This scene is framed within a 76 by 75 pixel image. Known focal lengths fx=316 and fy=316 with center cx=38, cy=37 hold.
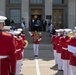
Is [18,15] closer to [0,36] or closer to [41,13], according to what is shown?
[41,13]

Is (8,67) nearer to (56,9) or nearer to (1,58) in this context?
(1,58)

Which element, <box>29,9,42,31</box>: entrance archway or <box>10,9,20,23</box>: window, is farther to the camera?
<box>29,9,42,31</box>: entrance archway

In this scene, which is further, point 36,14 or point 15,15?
point 36,14

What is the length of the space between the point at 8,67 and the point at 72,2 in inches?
1586

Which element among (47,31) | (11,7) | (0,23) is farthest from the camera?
(11,7)

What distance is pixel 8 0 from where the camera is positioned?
46844mm

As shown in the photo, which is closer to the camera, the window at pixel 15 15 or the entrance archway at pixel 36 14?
the window at pixel 15 15

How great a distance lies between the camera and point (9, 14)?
46.8 meters

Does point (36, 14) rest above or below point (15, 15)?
above

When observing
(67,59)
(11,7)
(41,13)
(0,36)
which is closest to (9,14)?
(11,7)

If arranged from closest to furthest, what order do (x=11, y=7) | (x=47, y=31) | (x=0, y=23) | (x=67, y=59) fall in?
(x=0, y=23)
(x=67, y=59)
(x=47, y=31)
(x=11, y=7)

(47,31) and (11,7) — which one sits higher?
(11,7)

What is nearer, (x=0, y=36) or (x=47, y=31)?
(x=0, y=36)

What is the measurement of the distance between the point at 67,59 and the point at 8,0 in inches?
1455
